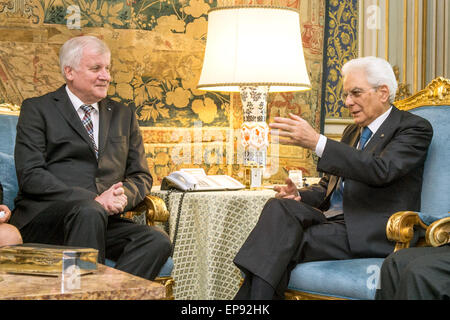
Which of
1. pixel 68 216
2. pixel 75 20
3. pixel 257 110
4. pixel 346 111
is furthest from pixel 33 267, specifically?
pixel 346 111

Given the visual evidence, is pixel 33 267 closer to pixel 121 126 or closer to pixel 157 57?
pixel 121 126

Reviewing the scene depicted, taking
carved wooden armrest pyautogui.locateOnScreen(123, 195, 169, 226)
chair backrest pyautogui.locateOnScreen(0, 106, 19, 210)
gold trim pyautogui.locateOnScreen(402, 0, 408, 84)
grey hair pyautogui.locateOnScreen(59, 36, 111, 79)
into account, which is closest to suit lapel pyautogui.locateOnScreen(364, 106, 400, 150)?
carved wooden armrest pyautogui.locateOnScreen(123, 195, 169, 226)

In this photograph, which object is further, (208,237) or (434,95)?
(208,237)

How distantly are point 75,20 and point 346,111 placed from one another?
76.6 inches

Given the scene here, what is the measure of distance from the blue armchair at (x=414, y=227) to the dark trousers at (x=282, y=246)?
0.07 metres

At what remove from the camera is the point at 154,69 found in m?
3.81

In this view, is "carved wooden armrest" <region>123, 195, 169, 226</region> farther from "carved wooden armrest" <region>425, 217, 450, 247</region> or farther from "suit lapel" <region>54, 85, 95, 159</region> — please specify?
"carved wooden armrest" <region>425, 217, 450, 247</region>

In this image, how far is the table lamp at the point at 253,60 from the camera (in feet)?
11.2

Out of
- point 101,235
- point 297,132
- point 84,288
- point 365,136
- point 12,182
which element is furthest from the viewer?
point 12,182

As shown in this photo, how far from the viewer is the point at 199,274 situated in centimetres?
316

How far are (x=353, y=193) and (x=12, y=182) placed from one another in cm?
166

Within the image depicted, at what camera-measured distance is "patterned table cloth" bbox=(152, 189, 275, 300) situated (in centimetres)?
311

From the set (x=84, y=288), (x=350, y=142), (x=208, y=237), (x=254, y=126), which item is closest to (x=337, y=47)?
(x=254, y=126)

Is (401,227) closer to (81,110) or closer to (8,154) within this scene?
(81,110)
